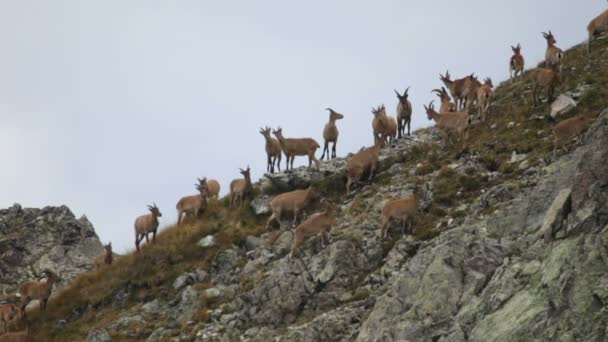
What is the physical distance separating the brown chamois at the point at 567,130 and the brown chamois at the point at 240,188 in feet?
37.9

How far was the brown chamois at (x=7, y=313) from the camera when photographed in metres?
26.1

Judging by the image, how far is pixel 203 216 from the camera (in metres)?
27.7

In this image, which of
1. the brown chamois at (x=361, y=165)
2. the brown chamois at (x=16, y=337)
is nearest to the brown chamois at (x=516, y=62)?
the brown chamois at (x=361, y=165)

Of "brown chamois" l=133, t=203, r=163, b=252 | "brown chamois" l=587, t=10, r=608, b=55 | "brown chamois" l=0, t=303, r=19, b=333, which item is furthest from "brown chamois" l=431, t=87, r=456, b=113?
"brown chamois" l=0, t=303, r=19, b=333

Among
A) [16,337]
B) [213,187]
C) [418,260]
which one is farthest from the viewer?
[213,187]

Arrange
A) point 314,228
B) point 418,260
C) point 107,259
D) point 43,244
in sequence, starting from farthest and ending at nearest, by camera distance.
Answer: point 43,244 < point 107,259 < point 314,228 < point 418,260

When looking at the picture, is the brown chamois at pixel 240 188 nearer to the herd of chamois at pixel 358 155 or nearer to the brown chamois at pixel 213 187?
the herd of chamois at pixel 358 155

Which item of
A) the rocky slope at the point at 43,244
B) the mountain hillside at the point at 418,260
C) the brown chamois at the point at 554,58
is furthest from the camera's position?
the rocky slope at the point at 43,244

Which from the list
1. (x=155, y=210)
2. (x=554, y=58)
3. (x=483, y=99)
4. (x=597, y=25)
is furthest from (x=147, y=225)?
(x=597, y=25)

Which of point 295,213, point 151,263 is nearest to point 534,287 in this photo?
point 295,213

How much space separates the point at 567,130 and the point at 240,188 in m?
12.2

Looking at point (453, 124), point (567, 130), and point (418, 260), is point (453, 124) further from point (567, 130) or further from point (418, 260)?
point (418, 260)

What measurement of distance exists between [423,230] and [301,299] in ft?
12.3

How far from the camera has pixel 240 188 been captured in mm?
26938
